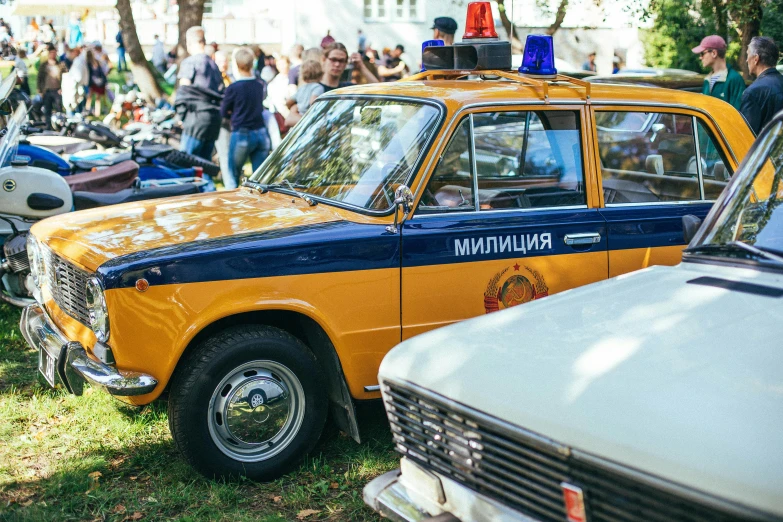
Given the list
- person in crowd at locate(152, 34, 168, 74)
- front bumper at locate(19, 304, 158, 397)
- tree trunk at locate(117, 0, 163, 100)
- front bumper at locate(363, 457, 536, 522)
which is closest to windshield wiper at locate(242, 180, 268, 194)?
front bumper at locate(19, 304, 158, 397)

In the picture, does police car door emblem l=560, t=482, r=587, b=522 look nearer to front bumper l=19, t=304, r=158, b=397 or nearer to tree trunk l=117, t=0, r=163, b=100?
front bumper l=19, t=304, r=158, b=397

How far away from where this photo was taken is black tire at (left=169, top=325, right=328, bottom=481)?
416 cm

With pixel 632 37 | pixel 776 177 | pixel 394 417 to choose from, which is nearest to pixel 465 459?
pixel 394 417

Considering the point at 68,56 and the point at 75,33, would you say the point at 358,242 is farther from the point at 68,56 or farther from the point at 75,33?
the point at 75,33

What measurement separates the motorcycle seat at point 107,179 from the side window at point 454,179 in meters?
4.41

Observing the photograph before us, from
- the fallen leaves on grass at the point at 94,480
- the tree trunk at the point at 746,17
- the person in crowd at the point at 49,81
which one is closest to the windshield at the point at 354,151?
the fallen leaves on grass at the point at 94,480

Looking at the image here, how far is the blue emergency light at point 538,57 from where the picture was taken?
17.2 feet

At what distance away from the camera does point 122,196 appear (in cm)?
729

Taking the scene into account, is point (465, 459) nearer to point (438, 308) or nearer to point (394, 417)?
point (394, 417)

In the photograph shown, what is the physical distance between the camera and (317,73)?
939cm

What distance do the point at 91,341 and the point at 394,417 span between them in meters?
1.75

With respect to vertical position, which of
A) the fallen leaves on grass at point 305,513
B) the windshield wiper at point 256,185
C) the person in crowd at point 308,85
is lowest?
the fallen leaves on grass at point 305,513

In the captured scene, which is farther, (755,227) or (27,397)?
(27,397)

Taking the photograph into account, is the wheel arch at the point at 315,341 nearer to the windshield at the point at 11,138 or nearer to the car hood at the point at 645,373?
the car hood at the point at 645,373
